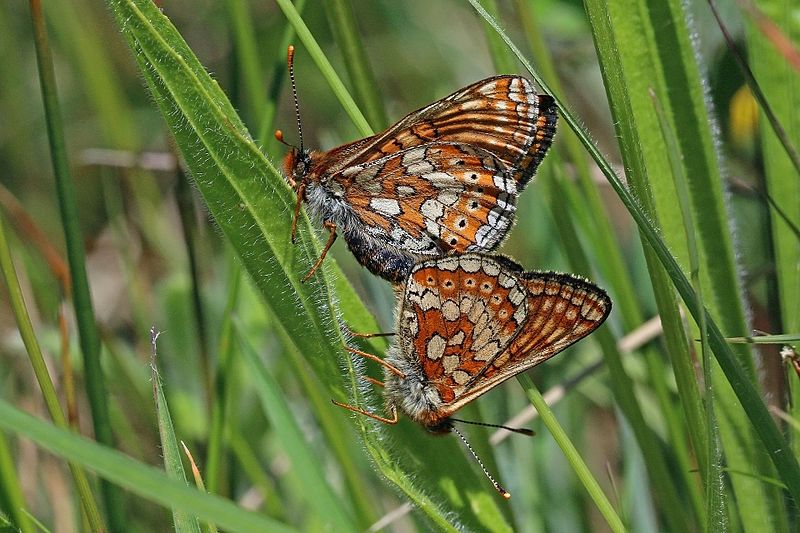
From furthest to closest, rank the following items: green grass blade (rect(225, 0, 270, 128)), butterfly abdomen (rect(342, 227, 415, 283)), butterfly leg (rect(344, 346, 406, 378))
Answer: butterfly abdomen (rect(342, 227, 415, 283)) < green grass blade (rect(225, 0, 270, 128)) < butterfly leg (rect(344, 346, 406, 378))

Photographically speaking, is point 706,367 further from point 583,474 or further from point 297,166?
point 297,166

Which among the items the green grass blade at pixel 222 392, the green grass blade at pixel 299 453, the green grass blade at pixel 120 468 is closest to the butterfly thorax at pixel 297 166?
the green grass blade at pixel 222 392

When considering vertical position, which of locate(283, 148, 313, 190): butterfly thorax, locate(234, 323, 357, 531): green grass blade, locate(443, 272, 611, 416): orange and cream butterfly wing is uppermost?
locate(283, 148, 313, 190): butterfly thorax

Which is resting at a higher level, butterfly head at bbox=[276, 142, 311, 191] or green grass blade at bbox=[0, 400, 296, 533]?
butterfly head at bbox=[276, 142, 311, 191]

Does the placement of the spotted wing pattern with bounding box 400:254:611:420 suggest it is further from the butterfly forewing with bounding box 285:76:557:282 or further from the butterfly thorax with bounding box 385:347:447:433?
the butterfly forewing with bounding box 285:76:557:282

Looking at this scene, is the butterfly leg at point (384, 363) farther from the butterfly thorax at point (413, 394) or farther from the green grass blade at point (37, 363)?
the green grass blade at point (37, 363)

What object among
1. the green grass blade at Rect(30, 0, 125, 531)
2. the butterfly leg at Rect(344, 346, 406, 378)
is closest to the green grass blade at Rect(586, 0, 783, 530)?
the butterfly leg at Rect(344, 346, 406, 378)

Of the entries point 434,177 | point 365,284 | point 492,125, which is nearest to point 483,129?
point 492,125

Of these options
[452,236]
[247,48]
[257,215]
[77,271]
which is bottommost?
[452,236]
